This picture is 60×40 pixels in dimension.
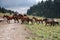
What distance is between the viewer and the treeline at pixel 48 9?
84.2m

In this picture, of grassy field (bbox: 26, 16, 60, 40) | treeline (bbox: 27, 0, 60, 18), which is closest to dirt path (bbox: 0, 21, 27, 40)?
grassy field (bbox: 26, 16, 60, 40)

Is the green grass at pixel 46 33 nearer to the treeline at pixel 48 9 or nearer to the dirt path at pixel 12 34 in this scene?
the dirt path at pixel 12 34

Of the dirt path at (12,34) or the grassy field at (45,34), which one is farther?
the grassy field at (45,34)

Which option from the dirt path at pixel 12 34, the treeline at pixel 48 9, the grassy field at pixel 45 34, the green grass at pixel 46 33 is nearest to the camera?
the dirt path at pixel 12 34

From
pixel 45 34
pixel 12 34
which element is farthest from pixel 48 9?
pixel 12 34

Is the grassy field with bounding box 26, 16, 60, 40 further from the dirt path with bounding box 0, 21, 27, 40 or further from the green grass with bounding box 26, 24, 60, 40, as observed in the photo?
the dirt path with bounding box 0, 21, 27, 40

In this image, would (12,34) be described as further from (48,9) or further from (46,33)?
(48,9)

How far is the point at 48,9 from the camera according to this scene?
92.2 meters

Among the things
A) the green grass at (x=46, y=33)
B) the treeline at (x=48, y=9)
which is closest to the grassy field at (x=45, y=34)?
the green grass at (x=46, y=33)

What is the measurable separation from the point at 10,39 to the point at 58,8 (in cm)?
7071

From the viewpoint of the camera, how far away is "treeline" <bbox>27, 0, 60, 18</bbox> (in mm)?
84213

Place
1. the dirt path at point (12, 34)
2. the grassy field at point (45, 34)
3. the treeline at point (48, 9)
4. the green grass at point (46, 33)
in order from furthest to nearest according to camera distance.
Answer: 1. the treeline at point (48, 9)
2. the green grass at point (46, 33)
3. the grassy field at point (45, 34)
4. the dirt path at point (12, 34)

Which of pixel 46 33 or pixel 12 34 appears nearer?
pixel 12 34

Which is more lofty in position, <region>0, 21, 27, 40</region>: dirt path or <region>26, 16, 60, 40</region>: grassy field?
<region>0, 21, 27, 40</region>: dirt path
